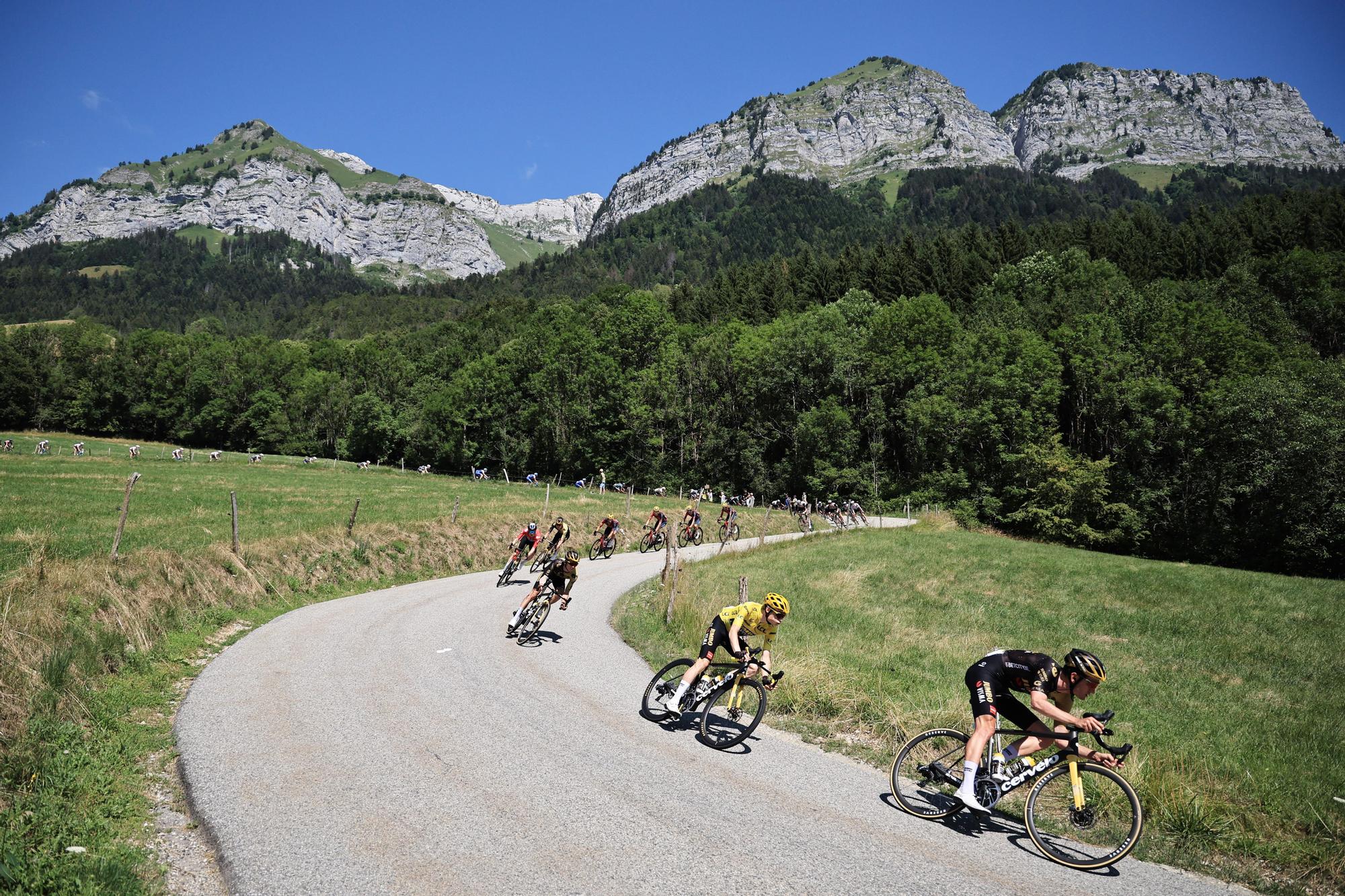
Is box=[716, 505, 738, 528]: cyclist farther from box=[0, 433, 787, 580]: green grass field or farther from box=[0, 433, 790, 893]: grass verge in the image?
box=[0, 433, 787, 580]: green grass field

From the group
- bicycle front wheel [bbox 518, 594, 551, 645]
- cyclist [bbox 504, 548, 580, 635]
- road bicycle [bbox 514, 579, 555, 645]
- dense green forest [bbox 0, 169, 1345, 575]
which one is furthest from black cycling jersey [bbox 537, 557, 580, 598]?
dense green forest [bbox 0, 169, 1345, 575]

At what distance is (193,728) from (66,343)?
132303mm

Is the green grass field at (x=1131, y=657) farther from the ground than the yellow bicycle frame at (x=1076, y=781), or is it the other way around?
the yellow bicycle frame at (x=1076, y=781)

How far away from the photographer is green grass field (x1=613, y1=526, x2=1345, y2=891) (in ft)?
21.9

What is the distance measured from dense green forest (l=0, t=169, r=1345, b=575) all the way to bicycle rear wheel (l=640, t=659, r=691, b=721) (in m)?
47.7

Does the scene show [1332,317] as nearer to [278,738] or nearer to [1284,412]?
[1284,412]

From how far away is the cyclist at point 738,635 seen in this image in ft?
27.3

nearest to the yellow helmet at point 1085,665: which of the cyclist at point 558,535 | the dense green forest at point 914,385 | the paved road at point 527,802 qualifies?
the paved road at point 527,802

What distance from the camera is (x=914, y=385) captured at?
62.6 m

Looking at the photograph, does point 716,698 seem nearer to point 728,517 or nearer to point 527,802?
point 527,802

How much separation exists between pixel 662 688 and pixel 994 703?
13.7ft

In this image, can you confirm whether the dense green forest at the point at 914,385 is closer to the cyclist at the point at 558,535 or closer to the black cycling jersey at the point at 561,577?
the cyclist at the point at 558,535

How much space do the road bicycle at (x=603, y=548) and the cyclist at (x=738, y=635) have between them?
761 inches

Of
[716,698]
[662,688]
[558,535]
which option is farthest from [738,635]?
[558,535]
